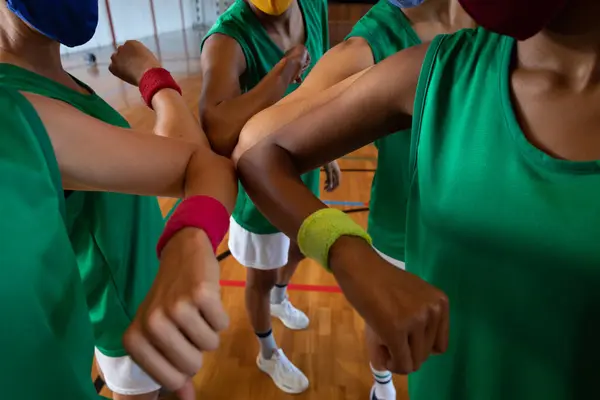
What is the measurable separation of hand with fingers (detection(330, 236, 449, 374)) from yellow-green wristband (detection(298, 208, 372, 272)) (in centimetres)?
4

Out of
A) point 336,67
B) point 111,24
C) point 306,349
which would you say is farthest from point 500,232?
point 111,24

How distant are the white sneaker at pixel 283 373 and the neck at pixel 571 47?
1345mm

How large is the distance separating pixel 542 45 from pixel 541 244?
20 cm

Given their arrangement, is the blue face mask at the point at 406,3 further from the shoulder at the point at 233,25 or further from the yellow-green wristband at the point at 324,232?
the yellow-green wristband at the point at 324,232

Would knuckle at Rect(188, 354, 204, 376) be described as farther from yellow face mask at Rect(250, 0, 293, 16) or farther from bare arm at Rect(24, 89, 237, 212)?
yellow face mask at Rect(250, 0, 293, 16)

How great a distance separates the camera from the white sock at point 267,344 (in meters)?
1.63

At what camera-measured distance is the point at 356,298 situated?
0.47 m

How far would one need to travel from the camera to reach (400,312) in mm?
416

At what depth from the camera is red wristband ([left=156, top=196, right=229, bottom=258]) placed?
51cm

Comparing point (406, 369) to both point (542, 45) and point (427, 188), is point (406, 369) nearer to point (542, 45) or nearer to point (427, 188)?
point (427, 188)

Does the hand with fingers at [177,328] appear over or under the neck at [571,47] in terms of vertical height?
under

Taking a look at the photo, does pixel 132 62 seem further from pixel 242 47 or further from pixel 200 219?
pixel 200 219

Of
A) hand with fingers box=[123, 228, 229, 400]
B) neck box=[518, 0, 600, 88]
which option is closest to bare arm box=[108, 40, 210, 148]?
hand with fingers box=[123, 228, 229, 400]

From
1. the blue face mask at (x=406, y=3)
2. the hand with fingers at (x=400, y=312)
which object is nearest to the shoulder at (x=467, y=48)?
the hand with fingers at (x=400, y=312)
